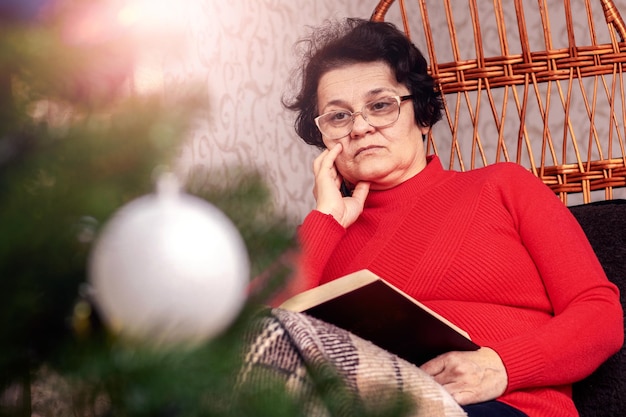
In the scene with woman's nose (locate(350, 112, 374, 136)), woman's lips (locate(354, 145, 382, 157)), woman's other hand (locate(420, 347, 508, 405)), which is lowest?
woman's other hand (locate(420, 347, 508, 405))

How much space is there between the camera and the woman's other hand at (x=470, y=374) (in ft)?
3.35

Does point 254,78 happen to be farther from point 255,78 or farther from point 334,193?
point 334,193

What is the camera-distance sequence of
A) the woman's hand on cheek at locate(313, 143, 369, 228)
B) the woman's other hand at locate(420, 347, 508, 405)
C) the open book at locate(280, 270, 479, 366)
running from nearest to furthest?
the open book at locate(280, 270, 479, 366), the woman's other hand at locate(420, 347, 508, 405), the woman's hand on cheek at locate(313, 143, 369, 228)

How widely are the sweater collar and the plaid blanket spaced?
2.98ft

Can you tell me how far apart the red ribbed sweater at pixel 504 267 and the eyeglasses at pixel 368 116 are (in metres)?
0.15

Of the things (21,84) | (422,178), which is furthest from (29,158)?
(422,178)

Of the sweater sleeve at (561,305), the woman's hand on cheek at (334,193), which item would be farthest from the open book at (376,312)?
the woman's hand on cheek at (334,193)

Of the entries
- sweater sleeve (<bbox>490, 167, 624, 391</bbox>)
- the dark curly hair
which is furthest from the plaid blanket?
the dark curly hair

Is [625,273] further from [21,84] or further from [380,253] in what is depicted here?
[21,84]

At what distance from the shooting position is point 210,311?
27cm

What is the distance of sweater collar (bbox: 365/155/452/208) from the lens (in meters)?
Result: 1.52

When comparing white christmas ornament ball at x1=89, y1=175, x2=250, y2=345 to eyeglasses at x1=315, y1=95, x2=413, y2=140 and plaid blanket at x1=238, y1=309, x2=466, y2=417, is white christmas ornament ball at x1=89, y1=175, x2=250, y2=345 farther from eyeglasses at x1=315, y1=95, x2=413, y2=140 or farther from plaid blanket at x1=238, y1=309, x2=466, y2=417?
eyeglasses at x1=315, y1=95, x2=413, y2=140

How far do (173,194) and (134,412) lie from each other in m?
0.09

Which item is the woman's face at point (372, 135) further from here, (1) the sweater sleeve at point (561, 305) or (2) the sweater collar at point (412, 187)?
(1) the sweater sleeve at point (561, 305)
